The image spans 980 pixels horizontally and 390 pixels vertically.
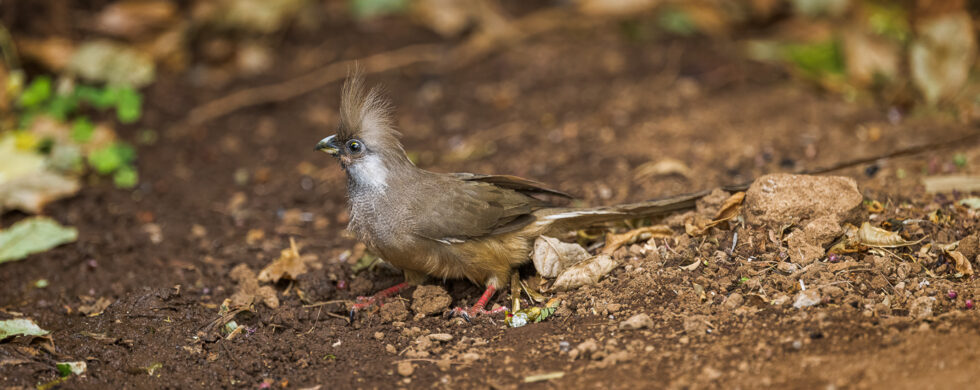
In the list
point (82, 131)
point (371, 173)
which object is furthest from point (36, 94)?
point (371, 173)

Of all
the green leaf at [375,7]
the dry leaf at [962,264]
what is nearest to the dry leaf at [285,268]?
the dry leaf at [962,264]

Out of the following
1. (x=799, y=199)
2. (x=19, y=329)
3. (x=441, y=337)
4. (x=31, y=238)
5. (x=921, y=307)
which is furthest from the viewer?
(x=31, y=238)

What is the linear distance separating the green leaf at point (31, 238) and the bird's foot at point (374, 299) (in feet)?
8.50

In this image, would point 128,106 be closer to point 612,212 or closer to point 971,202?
point 612,212

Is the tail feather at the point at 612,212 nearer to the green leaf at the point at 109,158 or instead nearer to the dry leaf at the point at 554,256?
the dry leaf at the point at 554,256

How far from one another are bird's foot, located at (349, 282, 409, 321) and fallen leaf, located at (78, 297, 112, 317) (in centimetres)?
156

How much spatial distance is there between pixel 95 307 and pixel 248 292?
0.94 metres

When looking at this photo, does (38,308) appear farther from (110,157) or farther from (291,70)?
(291,70)

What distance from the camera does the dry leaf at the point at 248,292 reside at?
16.2 ft

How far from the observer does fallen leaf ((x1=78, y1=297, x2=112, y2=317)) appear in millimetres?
5027

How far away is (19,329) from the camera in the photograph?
179 inches

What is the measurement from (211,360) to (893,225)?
3.97m

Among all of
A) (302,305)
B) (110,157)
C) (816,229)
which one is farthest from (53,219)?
(816,229)

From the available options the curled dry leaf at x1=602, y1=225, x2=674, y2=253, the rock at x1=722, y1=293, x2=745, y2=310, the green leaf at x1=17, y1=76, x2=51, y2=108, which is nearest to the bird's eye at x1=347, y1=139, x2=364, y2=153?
the curled dry leaf at x1=602, y1=225, x2=674, y2=253
